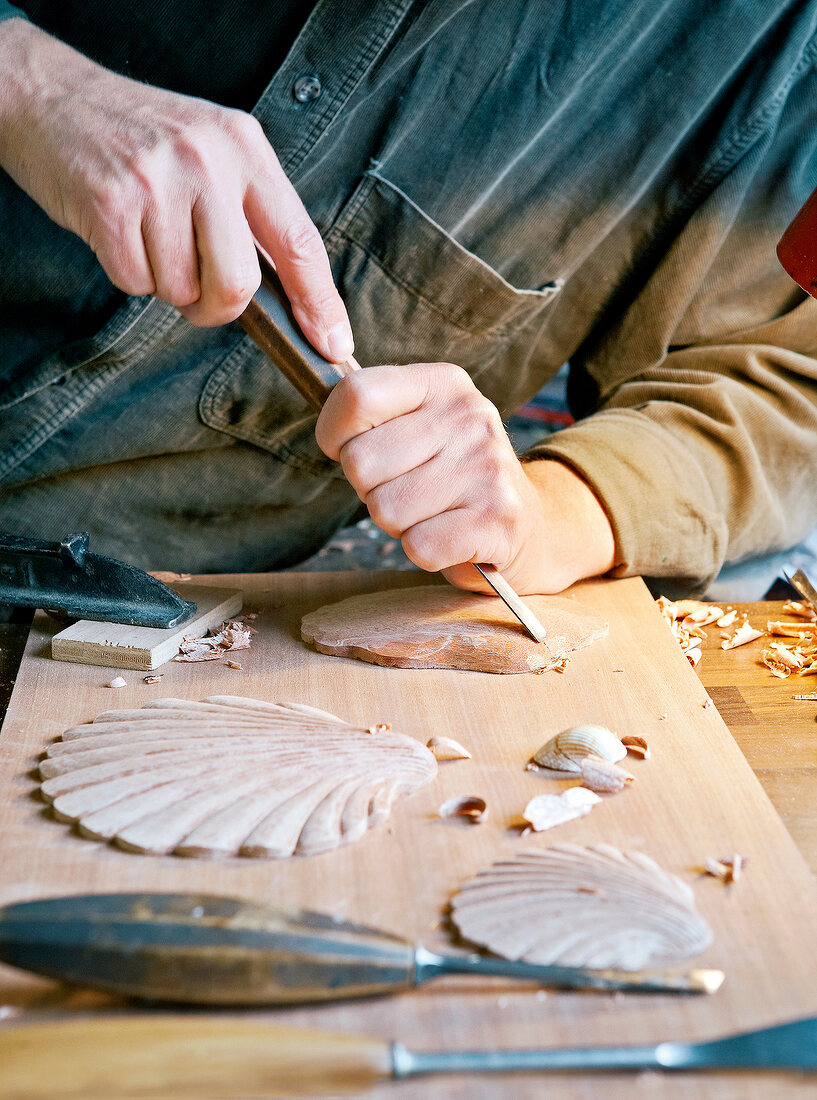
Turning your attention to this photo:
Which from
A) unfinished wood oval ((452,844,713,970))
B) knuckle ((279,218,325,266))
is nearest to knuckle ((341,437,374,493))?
knuckle ((279,218,325,266))

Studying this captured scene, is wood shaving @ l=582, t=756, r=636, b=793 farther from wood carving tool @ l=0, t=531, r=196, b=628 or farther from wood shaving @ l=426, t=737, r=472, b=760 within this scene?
wood carving tool @ l=0, t=531, r=196, b=628

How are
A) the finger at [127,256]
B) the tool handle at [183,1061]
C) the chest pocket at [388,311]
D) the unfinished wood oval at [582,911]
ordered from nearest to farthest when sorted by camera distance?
the tool handle at [183,1061] < the unfinished wood oval at [582,911] < the finger at [127,256] < the chest pocket at [388,311]

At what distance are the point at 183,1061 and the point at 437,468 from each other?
0.70 m

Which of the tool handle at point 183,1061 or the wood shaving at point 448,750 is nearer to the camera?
the tool handle at point 183,1061

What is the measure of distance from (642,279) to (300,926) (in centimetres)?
124

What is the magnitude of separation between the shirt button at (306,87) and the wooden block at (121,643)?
0.69 metres

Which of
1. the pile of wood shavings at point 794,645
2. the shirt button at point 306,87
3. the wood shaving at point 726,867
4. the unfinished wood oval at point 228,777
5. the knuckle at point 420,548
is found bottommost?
the unfinished wood oval at point 228,777

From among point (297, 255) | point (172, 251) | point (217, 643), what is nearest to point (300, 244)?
point (297, 255)

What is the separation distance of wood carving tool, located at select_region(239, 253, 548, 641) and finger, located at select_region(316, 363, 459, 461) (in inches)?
1.2

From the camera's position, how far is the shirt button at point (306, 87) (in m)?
1.20

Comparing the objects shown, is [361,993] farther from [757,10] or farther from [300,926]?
[757,10]

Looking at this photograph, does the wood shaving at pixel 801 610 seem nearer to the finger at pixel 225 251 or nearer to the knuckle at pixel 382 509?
the knuckle at pixel 382 509

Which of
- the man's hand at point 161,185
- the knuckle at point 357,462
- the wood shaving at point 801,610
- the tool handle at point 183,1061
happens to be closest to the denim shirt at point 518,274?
the wood shaving at point 801,610

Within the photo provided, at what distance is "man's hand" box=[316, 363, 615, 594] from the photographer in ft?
3.37
